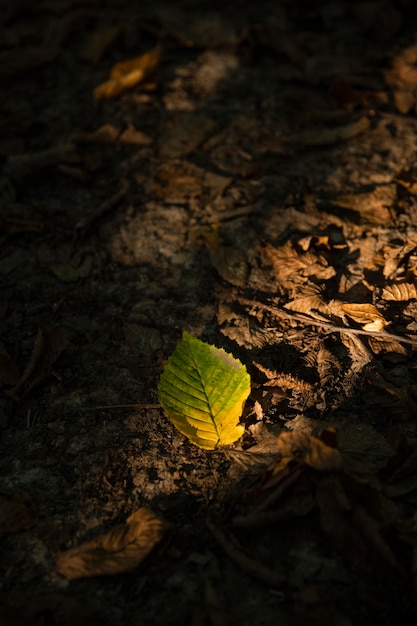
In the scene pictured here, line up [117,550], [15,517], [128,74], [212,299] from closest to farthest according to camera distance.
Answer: [117,550] → [15,517] → [212,299] → [128,74]

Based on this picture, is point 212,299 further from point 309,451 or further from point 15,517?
point 15,517

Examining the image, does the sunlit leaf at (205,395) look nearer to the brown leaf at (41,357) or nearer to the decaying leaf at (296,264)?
the brown leaf at (41,357)

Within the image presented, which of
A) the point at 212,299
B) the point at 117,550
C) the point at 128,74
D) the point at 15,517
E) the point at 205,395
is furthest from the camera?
the point at 128,74

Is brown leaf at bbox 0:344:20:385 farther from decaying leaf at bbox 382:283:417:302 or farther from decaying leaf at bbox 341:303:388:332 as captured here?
decaying leaf at bbox 382:283:417:302

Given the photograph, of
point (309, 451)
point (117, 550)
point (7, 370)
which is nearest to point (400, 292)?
point (309, 451)

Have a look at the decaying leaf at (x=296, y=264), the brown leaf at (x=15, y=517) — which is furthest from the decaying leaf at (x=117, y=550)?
the decaying leaf at (x=296, y=264)

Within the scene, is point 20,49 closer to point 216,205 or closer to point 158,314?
point 216,205
